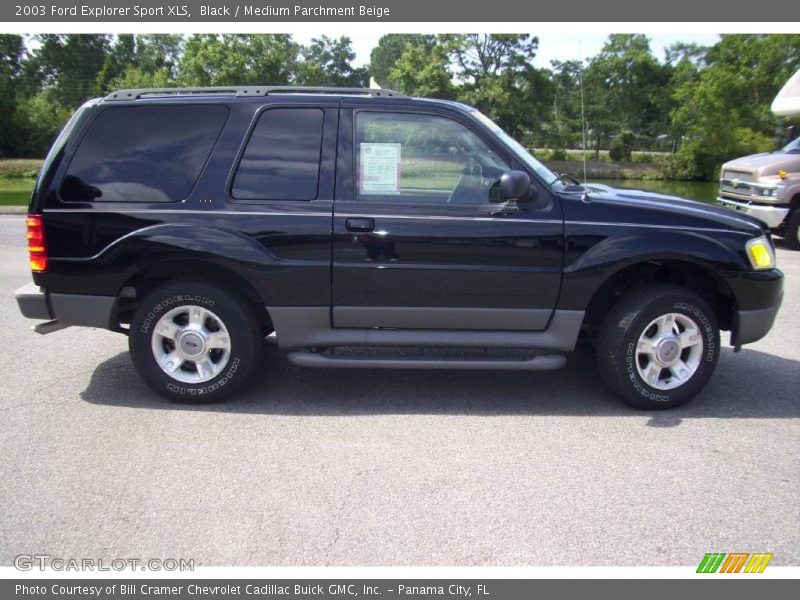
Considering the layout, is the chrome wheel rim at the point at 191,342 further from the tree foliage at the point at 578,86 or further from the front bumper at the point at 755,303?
the tree foliage at the point at 578,86

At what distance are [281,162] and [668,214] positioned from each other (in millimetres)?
2546

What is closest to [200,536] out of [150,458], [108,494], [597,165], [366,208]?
[108,494]

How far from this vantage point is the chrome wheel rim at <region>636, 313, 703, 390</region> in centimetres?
444

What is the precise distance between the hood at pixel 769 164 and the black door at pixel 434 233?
9008 mm

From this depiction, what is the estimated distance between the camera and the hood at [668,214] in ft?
14.2

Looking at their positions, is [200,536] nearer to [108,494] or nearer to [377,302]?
[108,494]

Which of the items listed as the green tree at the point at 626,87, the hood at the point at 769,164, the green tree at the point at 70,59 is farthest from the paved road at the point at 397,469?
the green tree at the point at 70,59

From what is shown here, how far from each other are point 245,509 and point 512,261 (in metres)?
2.22

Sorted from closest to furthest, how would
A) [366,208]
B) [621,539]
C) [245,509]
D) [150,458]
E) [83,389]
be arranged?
[621,539] < [245,509] < [150,458] < [366,208] < [83,389]

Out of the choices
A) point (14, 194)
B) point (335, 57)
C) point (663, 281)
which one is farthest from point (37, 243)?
point (335, 57)

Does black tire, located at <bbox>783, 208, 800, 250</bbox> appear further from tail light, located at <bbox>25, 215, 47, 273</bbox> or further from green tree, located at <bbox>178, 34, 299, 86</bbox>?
green tree, located at <bbox>178, 34, 299, 86</bbox>

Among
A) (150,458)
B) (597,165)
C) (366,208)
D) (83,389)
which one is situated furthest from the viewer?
(597,165)

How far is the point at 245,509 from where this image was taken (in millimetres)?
3301

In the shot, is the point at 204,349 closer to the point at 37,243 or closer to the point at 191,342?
the point at 191,342
